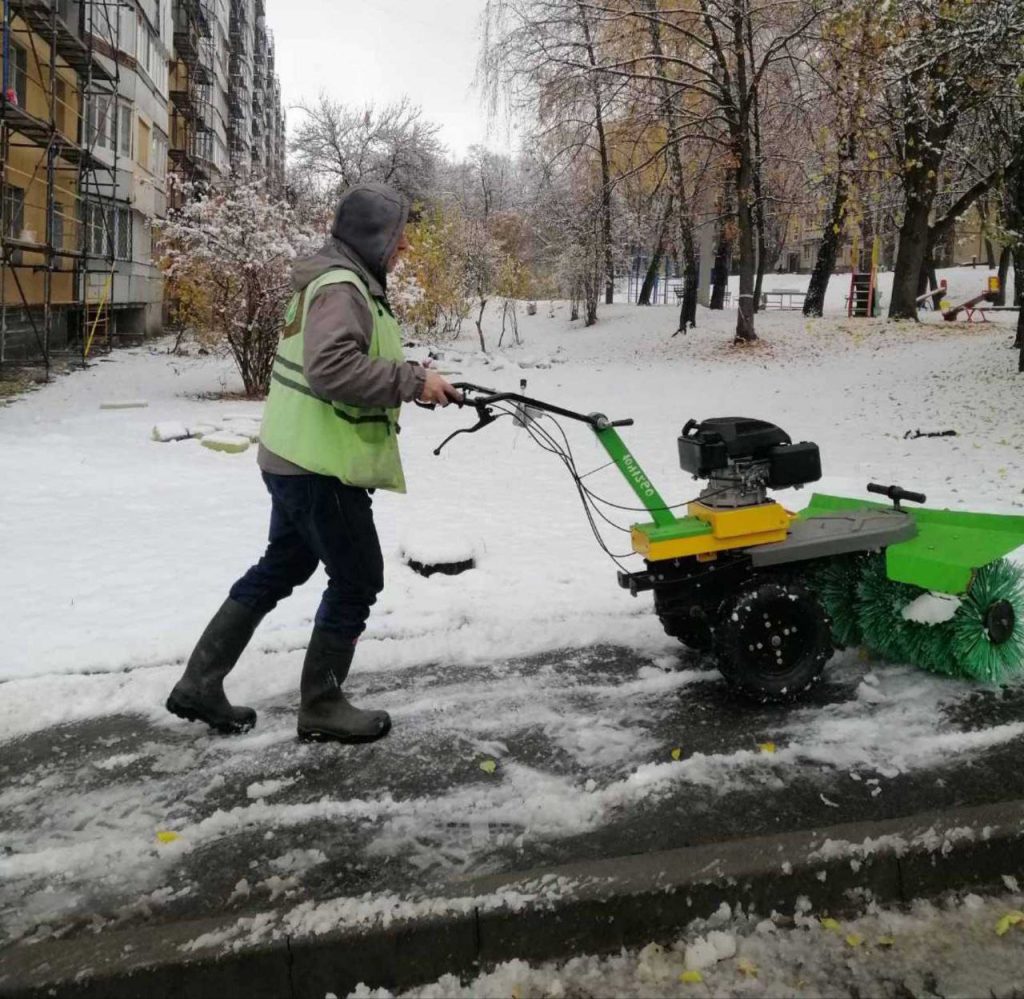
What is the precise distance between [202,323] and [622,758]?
1409 centimetres

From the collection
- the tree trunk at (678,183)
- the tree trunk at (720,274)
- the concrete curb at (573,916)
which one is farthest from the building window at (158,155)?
the concrete curb at (573,916)

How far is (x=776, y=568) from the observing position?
395cm

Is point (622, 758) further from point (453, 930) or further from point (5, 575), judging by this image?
point (5, 575)

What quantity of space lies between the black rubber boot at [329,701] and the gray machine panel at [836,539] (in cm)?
160

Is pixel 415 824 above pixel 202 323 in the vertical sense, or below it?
below

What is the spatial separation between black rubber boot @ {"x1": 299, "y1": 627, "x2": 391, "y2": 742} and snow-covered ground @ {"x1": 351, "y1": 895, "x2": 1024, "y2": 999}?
4.01ft

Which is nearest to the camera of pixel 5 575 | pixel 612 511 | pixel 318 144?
pixel 5 575

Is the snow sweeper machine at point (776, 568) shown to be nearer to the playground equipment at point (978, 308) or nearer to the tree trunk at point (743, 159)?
the tree trunk at point (743, 159)

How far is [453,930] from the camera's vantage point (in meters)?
2.45

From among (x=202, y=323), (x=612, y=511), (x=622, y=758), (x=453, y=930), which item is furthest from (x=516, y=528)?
(x=202, y=323)

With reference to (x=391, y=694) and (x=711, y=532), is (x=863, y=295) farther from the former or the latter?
(x=391, y=694)

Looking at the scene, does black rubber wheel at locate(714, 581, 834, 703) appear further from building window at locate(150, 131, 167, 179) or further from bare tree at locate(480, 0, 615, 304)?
building window at locate(150, 131, 167, 179)

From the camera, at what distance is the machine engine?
3.77 metres

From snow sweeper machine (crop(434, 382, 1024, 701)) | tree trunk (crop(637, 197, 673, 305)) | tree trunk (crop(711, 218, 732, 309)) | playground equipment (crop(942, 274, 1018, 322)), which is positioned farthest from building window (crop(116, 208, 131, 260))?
snow sweeper machine (crop(434, 382, 1024, 701))
